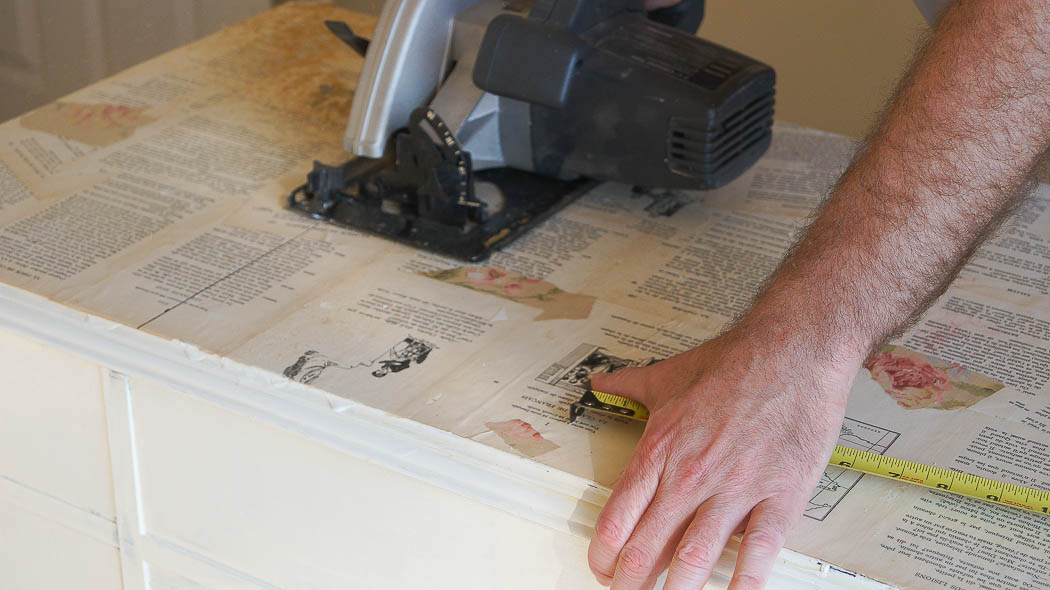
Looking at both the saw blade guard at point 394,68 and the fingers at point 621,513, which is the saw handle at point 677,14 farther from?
the fingers at point 621,513

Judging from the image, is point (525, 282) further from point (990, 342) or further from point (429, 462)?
point (990, 342)

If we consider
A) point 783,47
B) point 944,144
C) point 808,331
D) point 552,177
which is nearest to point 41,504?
point 552,177

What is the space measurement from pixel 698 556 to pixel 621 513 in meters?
0.05

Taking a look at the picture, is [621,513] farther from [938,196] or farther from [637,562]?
[938,196]

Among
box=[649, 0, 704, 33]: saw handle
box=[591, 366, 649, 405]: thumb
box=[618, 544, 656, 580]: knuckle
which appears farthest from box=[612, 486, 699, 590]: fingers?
box=[649, 0, 704, 33]: saw handle

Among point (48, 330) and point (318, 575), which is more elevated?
point (48, 330)

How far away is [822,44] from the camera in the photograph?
→ 199cm

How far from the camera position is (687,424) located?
651mm

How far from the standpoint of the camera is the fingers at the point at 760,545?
0.59 meters

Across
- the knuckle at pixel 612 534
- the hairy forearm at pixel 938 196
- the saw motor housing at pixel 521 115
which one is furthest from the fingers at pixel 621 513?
the saw motor housing at pixel 521 115

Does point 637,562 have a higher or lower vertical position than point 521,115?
lower

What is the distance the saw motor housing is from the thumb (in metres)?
0.24

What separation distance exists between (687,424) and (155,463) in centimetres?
47

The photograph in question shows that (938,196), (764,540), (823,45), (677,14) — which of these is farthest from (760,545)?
(823,45)
